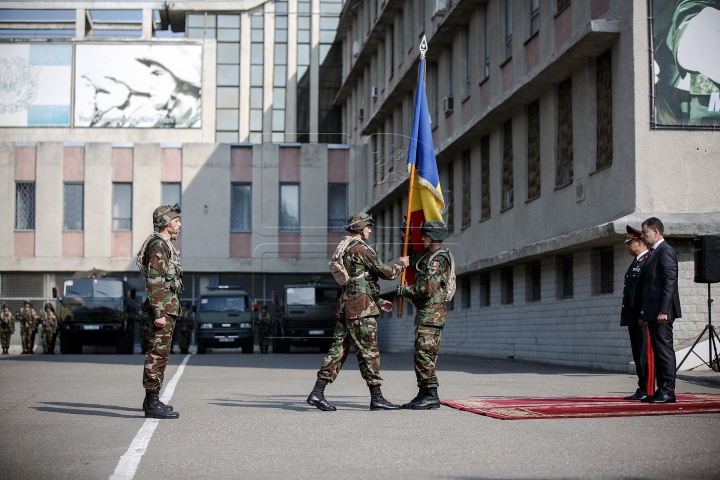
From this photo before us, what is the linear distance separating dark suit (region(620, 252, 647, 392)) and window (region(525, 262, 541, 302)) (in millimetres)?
12200

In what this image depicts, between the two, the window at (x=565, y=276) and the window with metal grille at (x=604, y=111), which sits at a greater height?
the window with metal grille at (x=604, y=111)

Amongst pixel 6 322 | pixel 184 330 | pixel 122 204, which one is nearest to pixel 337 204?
pixel 122 204

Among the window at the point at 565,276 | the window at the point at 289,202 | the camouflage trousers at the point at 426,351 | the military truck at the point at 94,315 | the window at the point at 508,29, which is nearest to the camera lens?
the camouflage trousers at the point at 426,351

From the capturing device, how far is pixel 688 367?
16.0 metres

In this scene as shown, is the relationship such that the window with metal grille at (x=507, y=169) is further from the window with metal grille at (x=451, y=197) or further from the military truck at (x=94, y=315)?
the military truck at (x=94, y=315)

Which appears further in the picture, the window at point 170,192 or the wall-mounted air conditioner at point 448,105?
the window at point 170,192

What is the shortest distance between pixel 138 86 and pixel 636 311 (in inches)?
1762

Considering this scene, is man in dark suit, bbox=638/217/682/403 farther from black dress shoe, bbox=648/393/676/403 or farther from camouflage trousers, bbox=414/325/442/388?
camouflage trousers, bbox=414/325/442/388

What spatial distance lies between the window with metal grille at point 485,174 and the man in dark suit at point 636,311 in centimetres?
1532

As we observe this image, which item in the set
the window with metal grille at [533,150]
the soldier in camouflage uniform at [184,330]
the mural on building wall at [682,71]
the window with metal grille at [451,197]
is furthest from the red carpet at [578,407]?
the soldier in camouflage uniform at [184,330]

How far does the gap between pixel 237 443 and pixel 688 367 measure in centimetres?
1024

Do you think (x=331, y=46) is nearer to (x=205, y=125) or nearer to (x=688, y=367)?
(x=205, y=125)

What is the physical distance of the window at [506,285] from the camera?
25.8 metres

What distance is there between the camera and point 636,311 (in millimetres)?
11148
